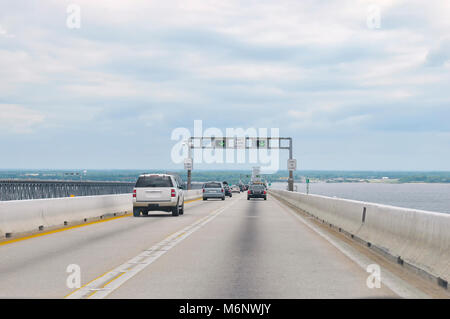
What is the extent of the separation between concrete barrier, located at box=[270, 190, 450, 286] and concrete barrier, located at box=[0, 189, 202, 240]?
9.65 meters

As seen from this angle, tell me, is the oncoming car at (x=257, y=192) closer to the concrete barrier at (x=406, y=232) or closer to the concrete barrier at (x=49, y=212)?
the concrete barrier at (x=49, y=212)

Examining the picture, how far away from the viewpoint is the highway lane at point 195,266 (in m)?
8.45

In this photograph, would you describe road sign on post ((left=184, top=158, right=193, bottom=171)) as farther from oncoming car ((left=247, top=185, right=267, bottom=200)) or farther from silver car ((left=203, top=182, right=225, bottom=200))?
oncoming car ((left=247, top=185, right=267, bottom=200))

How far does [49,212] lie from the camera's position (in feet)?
66.7

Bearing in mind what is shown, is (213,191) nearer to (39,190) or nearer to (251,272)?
(39,190)

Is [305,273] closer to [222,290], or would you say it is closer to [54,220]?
[222,290]

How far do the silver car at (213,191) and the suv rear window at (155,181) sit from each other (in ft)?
91.7

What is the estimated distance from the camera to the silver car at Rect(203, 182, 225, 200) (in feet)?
184

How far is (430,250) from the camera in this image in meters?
9.85

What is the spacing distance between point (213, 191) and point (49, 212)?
3653 centimetres

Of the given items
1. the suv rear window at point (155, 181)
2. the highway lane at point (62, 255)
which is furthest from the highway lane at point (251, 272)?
the suv rear window at point (155, 181)

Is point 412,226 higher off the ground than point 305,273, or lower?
higher
